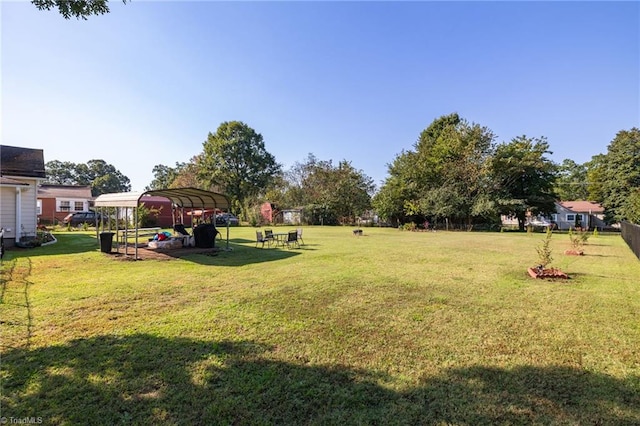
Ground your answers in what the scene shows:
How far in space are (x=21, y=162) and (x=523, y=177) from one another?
1493 inches

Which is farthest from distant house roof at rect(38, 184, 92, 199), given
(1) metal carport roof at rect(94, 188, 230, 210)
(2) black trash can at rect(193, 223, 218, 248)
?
(2) black trash can at rect(193, 223, 218, 248)

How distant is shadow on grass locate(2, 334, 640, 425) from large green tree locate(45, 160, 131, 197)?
272 ft

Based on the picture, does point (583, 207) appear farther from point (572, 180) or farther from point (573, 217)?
point (572, 180)

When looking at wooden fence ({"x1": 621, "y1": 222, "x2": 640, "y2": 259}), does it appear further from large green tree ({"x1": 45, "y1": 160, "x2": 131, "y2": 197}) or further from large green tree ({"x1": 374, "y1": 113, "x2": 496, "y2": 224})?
large green tree ({"x1": 45, "y1": 160, "x2": 131, "y2": 197})

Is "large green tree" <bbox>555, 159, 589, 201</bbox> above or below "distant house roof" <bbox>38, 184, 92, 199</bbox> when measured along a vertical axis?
above

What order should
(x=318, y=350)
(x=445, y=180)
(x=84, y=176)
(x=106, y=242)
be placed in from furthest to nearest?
(x=84, y=176), (x=445, y=180), (x=106, y=242), (x=318, y=350)

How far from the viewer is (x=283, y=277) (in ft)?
26.5

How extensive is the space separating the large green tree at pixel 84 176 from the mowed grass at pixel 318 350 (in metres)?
78.2

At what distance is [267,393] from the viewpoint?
3.04 meters

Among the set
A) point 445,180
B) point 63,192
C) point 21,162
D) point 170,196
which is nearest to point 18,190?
point 21,162

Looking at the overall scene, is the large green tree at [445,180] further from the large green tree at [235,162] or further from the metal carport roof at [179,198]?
the metal carport roof at [179,198]

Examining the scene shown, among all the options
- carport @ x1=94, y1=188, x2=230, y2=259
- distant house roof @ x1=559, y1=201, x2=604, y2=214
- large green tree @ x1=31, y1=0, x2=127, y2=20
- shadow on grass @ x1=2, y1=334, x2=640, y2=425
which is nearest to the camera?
shadow on grass @ x1=2, y1=334, x2=640, y2=425

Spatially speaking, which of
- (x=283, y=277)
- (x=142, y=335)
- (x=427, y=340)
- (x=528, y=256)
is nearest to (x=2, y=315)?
(x=142, y=335)

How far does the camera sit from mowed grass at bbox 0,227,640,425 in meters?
2.80
